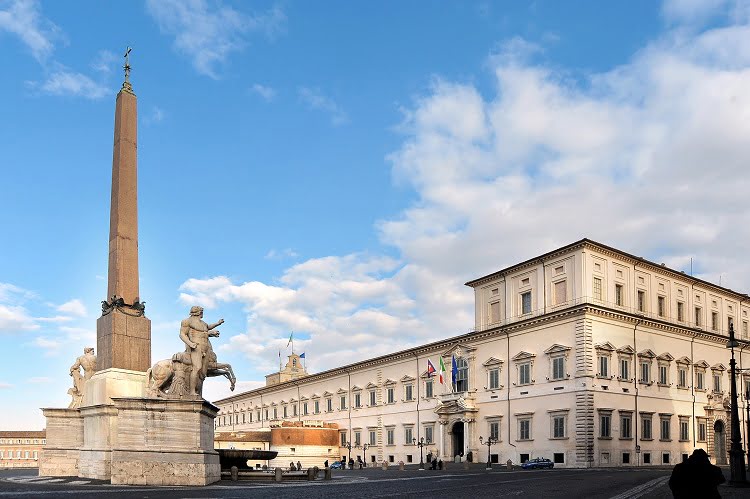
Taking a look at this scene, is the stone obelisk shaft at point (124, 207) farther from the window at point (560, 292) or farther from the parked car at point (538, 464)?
the window at point (560, 292)

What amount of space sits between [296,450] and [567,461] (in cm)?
3168

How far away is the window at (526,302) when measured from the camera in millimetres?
54156

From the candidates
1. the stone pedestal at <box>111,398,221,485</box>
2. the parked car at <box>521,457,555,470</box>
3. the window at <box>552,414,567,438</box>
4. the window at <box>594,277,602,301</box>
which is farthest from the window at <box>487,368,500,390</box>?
the stone pedestal at <box>111,398,221,485</box>

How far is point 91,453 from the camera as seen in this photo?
22438mm

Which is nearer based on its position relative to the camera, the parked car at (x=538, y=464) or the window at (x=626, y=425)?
the parked car at (x=538, y=464)

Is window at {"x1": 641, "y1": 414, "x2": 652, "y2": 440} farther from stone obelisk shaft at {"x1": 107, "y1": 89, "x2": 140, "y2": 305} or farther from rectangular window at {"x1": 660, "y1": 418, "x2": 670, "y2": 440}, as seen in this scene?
stone obelisk shaft at {"x1": 107, "y1": 89, "x2": 140, "y2": 305}

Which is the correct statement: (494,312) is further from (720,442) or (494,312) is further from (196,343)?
(196,343)

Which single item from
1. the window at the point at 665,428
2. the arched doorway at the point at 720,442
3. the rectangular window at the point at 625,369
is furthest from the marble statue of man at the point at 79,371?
the arched doorway at the point at 720,442

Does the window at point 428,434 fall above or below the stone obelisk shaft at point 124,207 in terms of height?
below

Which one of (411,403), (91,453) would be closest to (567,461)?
(411,403)

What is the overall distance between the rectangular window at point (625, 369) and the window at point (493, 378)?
8843mm

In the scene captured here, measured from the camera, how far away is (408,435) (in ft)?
215

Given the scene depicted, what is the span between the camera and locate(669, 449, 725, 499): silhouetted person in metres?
8.95

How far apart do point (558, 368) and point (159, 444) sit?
34476mm
